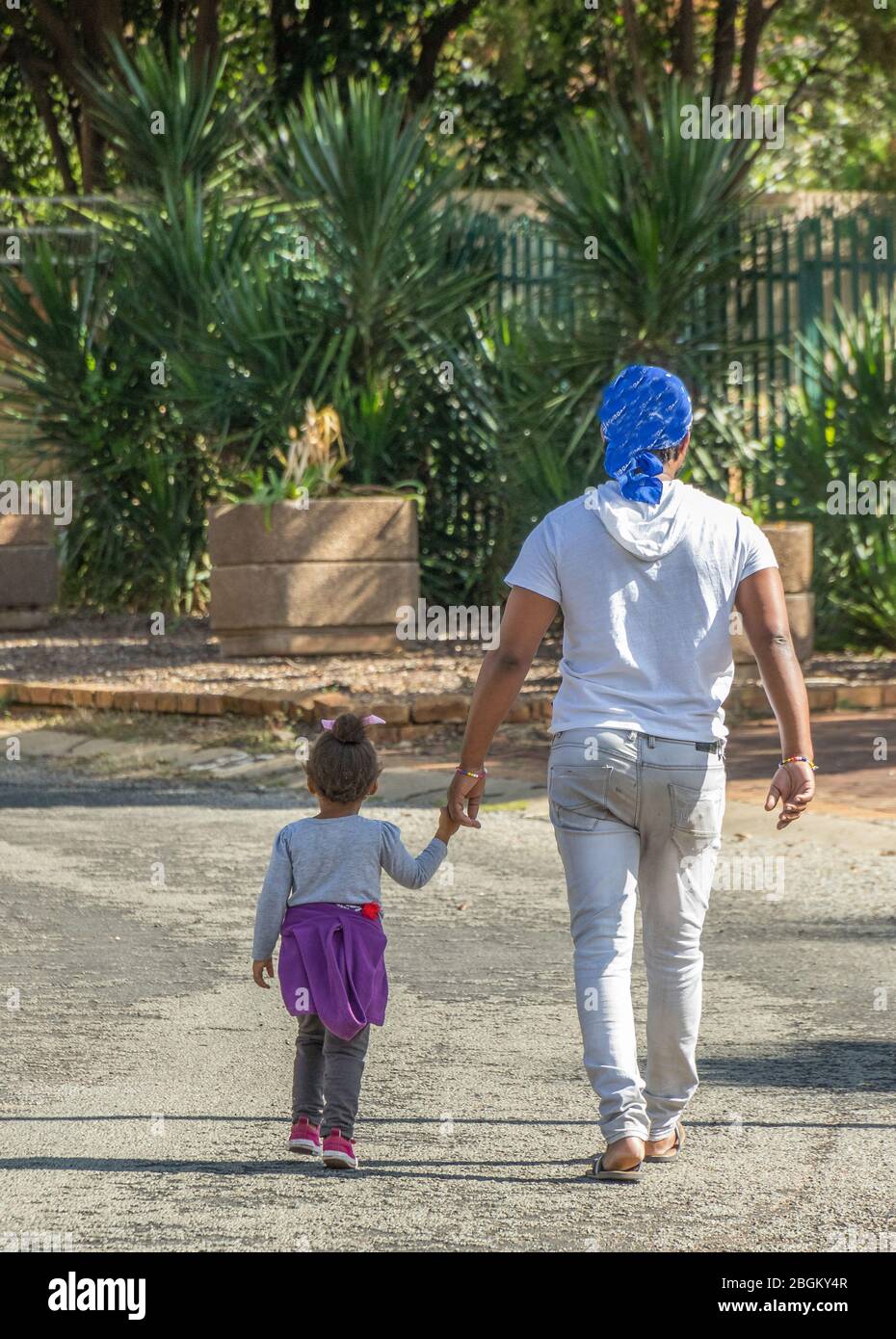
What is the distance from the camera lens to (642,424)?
4156 millimetres

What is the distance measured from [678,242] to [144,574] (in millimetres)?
5365

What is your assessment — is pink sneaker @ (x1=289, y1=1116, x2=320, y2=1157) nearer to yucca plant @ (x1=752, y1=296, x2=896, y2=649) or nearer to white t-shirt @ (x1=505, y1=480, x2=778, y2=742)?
white t-shirt @ (x1=505, y1=480, x2=778, y2=742)

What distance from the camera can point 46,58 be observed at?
22734 mm

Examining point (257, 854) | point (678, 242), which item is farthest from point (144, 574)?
point (257, 854)

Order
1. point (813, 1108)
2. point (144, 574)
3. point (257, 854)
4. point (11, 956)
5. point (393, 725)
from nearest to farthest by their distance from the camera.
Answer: point (813, 1108)
point (11, 956)
point (257, 854)
point (393, 725)
point (144, 574)

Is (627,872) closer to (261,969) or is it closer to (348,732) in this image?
(348,732)

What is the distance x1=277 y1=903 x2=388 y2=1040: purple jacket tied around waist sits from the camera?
4.18m

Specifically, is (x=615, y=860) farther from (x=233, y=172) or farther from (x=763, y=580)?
(x=233, y=172)

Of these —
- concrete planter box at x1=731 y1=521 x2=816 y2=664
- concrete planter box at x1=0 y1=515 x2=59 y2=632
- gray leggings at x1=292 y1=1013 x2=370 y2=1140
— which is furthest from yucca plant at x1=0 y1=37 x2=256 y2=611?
gray leggings at x1=292 y1=1013 x2=370 y2=1140

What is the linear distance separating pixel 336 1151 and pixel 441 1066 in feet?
2.76

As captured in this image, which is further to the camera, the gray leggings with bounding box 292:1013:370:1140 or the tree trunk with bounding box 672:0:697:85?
the tree trunk with bounding box 672:0:697:85

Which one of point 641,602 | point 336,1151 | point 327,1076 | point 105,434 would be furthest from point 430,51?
point 336,1151

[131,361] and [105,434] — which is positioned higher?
[131,361]

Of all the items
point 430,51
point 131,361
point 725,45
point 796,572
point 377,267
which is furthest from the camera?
point 430,51
